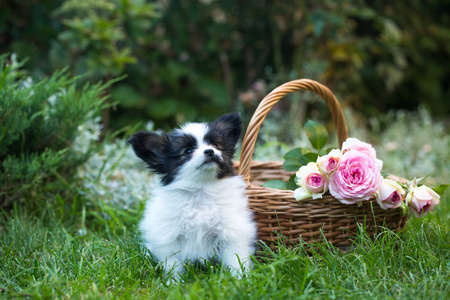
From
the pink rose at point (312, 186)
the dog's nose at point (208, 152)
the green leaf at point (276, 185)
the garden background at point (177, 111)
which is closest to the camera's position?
the garden background at point (177, 111)

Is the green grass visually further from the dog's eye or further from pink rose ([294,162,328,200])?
the dog's eye

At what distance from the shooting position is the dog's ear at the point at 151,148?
240 centimetres

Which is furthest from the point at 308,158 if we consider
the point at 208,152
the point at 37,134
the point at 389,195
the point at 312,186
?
the point at 37,134

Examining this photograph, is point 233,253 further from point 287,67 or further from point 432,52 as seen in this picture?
point 432,52

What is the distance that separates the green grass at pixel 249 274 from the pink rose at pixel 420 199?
5.1 inches

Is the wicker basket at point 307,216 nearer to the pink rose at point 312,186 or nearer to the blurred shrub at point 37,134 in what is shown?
the pink rose at point 312,186

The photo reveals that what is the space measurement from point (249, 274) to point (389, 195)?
955 millimetres

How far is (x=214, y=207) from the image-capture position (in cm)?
231

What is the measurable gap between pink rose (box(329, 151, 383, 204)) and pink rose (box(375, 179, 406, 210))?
41mm

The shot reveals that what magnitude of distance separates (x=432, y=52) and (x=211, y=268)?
8650 millimetres

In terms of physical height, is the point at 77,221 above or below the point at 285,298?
below

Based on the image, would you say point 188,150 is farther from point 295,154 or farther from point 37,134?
point 37,134

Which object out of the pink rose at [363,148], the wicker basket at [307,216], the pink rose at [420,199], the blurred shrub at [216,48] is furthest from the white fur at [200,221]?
the blurred shrub at [216,48]

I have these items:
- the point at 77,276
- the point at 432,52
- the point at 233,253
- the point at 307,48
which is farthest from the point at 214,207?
the point at 432,52
